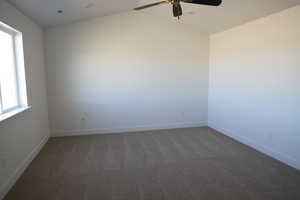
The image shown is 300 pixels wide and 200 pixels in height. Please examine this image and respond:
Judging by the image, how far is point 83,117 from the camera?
494 centimetres

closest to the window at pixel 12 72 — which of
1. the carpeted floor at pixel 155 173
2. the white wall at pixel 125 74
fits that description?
the carpeted floor at pixel 155 173

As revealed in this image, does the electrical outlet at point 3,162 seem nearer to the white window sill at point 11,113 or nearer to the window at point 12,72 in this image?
the white window sill at point 11,113

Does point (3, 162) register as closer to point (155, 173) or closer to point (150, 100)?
point (155, 173)

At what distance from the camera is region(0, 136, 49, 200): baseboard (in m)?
2.52

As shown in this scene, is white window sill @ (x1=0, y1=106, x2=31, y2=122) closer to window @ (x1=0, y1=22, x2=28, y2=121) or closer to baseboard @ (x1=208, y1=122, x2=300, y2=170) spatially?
window @ (x1=0, y1=22, x2=28, y2=121)

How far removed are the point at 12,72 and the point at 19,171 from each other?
150cm

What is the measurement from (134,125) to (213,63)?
2.51 m

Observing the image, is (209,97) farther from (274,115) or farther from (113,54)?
(113,54)

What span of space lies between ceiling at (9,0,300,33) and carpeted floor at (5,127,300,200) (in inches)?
94.7

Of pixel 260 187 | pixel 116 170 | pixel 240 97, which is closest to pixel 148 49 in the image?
pixel 240 97

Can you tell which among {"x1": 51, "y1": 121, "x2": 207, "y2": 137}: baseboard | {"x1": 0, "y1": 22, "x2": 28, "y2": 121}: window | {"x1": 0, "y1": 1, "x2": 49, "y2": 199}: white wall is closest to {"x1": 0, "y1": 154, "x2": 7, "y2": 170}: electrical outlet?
{"x1": 0, "y1": 1, "x2": 49, "y2": 199}: white wall

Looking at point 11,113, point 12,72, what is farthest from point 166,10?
point 11,113

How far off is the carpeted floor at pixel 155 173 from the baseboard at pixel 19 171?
0.07 meters

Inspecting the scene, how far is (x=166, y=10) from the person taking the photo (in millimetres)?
4488
